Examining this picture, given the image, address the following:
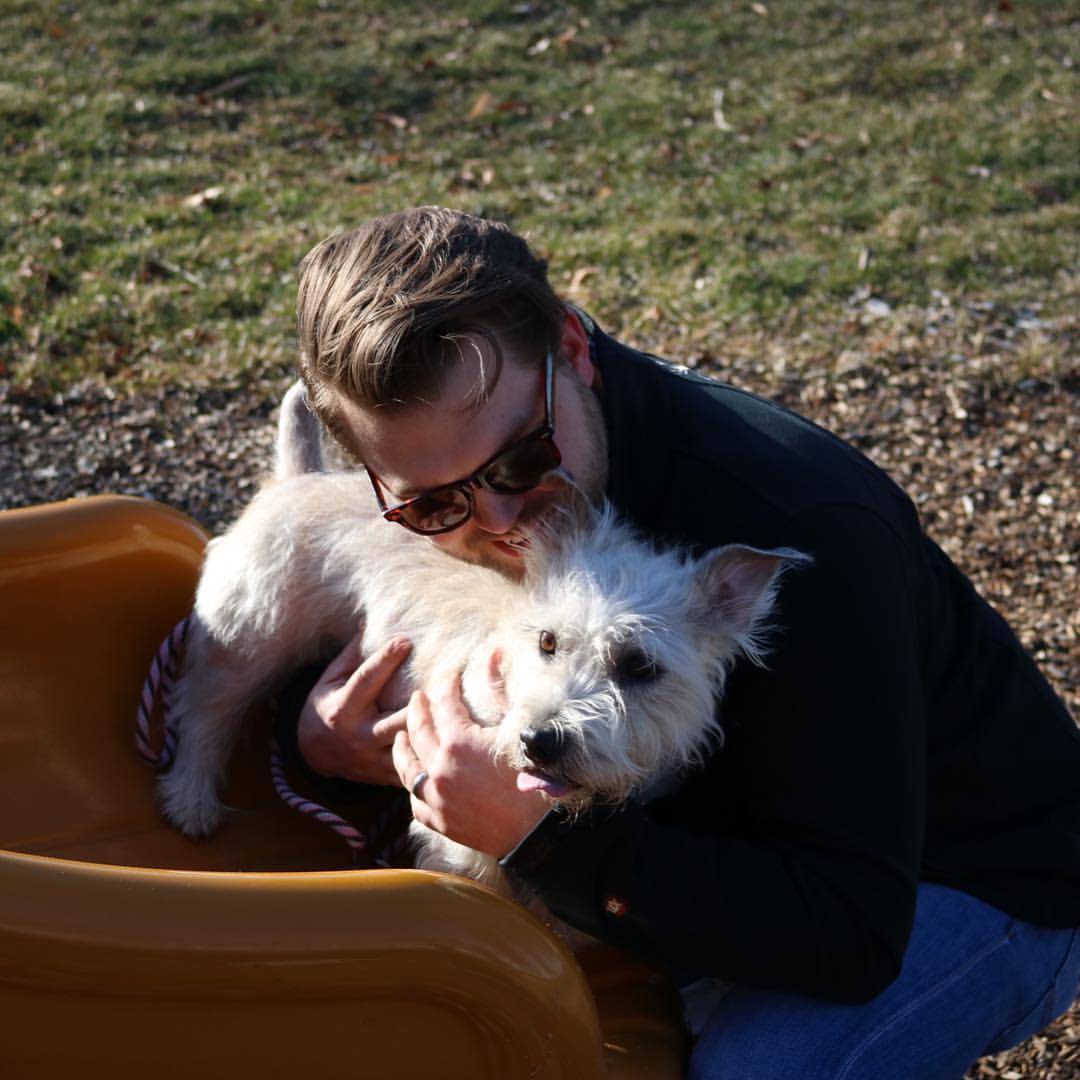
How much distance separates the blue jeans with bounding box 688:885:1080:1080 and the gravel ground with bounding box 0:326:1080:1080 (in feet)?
7.61

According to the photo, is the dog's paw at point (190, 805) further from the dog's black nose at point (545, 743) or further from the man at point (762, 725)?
the dog's black nose at point (545, 743)

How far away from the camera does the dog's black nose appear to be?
230 cm

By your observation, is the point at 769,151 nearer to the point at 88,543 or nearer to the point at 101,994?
the point at 88,543

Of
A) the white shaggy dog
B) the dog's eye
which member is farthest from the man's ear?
the dog's eye

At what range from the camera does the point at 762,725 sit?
2.36m

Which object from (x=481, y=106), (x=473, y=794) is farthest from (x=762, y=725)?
(x=481, y=106)

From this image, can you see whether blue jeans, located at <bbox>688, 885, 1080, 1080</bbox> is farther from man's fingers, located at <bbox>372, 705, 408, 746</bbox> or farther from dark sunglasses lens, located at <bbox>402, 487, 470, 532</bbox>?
dark sunglasses lens, located at <bbox>402, 487, 470, 532</bbox>

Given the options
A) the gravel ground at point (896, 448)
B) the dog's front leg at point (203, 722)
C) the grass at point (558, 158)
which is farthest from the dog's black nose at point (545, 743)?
the grass at point (558, 158)

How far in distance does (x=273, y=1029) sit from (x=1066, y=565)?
13.7ft

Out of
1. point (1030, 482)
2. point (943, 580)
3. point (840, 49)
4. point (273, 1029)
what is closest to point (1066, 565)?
point (1030, 482)

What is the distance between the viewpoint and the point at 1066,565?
5.27 m

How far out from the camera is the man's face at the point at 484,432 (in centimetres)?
235

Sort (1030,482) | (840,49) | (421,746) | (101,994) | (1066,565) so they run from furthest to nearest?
(840,49)
(1030,482)
(1066,565)
(421,746)
(101,994)

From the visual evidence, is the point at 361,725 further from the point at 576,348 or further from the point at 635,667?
the point at 576,348
